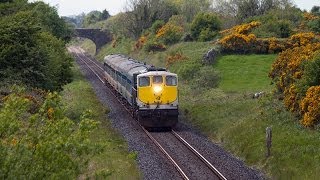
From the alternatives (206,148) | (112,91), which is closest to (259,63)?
(112,91)

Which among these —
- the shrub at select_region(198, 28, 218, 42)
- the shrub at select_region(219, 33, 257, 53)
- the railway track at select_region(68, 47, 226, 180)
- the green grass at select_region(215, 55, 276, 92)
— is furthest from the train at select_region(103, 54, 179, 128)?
the shrub at select_region(198, 28, 218, 42)

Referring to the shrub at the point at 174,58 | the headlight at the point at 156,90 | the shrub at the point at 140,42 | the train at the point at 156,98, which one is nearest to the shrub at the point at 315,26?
the shrub at the point at 174,58

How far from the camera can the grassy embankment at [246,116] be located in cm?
1912

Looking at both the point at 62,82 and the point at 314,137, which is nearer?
the point at 314,137

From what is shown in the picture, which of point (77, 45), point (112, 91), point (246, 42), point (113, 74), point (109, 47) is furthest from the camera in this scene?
point (77, 45)

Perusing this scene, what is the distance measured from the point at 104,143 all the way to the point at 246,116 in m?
17.7

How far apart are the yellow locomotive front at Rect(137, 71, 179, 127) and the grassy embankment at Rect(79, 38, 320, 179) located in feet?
7.06

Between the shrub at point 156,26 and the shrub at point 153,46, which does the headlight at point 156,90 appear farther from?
the shrub at point 156,26

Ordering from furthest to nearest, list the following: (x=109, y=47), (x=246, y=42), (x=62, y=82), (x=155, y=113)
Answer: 1. (x=109, y=47)
2. (x=246, y=42)
3. (x=62, y=82)
4. (x=155, y=113)

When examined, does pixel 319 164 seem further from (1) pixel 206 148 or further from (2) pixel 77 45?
(2) pixel 77 45

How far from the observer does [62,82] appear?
35438mm

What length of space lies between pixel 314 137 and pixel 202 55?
26.5 m

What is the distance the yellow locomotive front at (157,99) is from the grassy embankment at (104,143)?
2026mm

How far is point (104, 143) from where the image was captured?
10.1m
